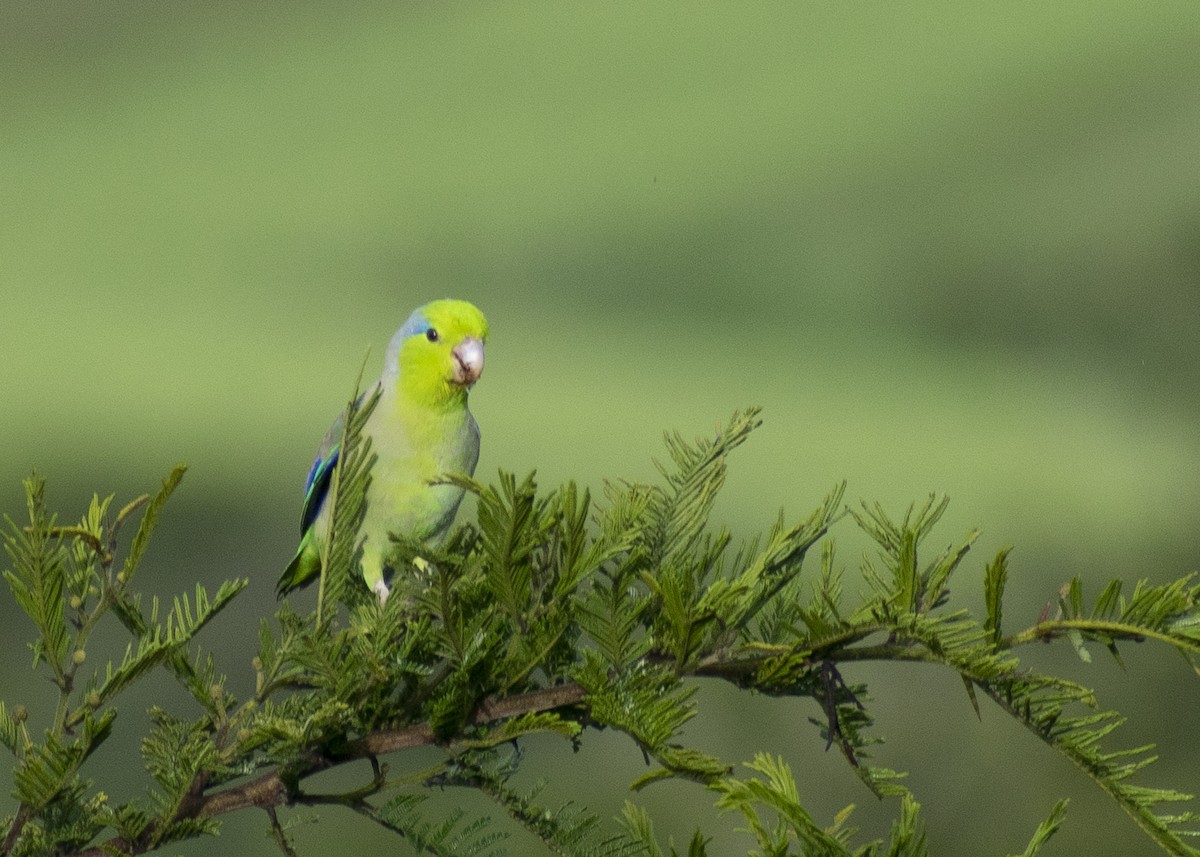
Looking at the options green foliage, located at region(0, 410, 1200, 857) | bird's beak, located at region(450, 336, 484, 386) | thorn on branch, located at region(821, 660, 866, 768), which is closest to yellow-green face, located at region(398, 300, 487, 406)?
bird's beak, located at region(450, 336, 484, 386)

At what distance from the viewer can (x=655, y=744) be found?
0.48 meters

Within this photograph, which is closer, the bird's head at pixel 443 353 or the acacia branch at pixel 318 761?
the acacia branch at pixel 318 761

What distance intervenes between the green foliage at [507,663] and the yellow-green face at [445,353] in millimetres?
307

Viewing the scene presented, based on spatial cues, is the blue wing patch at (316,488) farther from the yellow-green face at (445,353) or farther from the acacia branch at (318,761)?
the acacia branch at (318,761)

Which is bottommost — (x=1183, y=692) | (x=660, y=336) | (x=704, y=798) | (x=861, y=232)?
(x=704, y=798)

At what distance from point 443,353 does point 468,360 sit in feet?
0.08

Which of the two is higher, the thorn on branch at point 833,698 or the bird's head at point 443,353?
the bird's head at point 443,353

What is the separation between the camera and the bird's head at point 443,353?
2.89ft

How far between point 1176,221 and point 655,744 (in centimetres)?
280

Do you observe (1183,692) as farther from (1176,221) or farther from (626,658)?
(626,658)

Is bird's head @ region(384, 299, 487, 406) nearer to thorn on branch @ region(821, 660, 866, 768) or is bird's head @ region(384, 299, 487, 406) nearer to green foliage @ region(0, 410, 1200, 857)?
green foliage @ region(0, 410, 1200, 857)

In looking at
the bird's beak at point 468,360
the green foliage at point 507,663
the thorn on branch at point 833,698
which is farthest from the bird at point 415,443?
the thorn on branch at point 833,698

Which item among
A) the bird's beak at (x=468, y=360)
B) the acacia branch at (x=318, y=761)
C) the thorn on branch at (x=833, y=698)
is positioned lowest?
the acacia branch at (x=318, y=761)

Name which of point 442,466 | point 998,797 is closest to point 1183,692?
point 998,797
